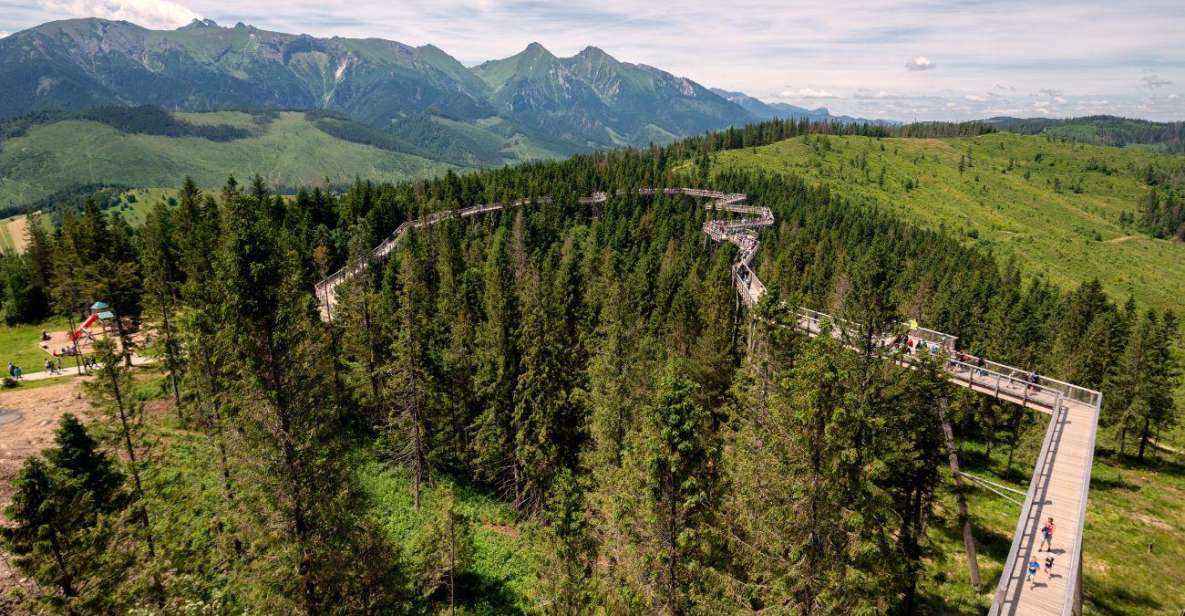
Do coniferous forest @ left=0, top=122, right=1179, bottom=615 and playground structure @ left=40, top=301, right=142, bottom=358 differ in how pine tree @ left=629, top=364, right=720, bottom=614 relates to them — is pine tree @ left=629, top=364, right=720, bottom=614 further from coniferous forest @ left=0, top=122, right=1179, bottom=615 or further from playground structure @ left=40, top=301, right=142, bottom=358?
playground structure @ left=40, top=301, right=142, bottom=358

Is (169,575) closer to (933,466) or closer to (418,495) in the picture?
(418,495)

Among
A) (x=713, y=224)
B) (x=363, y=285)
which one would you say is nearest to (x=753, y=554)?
(x=363, y=285)

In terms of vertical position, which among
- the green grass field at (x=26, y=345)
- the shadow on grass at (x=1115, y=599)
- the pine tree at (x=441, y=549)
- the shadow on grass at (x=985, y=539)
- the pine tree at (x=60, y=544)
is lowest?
the shadow on grass at (x=985, y=539)

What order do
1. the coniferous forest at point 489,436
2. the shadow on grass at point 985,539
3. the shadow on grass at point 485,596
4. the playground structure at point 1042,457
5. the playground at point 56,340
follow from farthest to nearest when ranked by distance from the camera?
the playground at point 56,340 → the shadow on grass at point 985,539 → the shadow on grass at point 485,596 → the playground structure at point 1042,457 → the coniferous forest at point 489,436

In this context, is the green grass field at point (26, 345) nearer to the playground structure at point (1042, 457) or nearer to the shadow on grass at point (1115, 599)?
the playground structure at point (1042, 457)

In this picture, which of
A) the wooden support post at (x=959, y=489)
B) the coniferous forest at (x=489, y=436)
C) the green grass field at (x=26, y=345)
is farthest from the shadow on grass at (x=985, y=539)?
the green grass field at (x=26, y=345)

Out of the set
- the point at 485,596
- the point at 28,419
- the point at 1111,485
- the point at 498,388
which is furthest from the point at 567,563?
the point at 1111,485

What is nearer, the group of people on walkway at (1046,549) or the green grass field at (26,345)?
the group of people on walkway at (1046,549)
